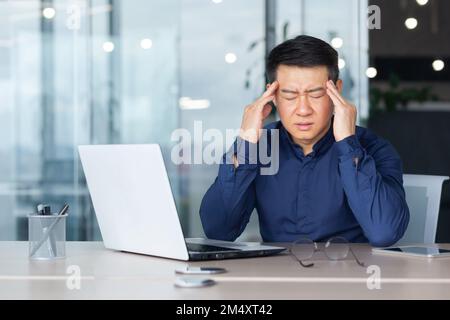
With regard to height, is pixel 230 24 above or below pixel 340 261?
above

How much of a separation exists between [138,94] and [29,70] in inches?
27.0

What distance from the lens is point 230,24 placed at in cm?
544

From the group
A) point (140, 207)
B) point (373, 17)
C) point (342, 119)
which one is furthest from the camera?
point (373, 17)

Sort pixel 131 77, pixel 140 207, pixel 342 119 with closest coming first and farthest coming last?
1. pixel 140 207
2. pixel 342 119
3. pixel 131 77

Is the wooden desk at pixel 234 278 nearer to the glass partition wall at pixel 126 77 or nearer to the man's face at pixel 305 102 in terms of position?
the man's face at pixel 305 102

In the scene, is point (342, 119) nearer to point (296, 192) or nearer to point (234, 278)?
point (296, 192)

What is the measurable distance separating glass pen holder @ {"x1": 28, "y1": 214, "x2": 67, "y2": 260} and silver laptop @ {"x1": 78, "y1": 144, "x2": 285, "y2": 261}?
5.7 inches

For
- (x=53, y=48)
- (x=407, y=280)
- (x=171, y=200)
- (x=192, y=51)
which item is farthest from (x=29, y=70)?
(x=407, y=280)

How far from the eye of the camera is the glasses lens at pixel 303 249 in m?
2.12

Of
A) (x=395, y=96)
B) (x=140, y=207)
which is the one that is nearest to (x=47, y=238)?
(x=140, y=207)

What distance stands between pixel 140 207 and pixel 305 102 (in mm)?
774

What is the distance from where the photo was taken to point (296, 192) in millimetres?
2623

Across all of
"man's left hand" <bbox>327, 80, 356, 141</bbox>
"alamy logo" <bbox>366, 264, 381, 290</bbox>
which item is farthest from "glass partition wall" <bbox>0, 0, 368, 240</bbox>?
"alamy logo" <bbox>366, 264, 381, 290</bbox>
